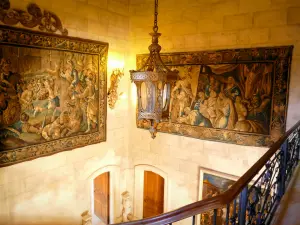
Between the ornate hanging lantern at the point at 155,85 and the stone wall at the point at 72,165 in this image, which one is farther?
the stone wall at the point at 72,165

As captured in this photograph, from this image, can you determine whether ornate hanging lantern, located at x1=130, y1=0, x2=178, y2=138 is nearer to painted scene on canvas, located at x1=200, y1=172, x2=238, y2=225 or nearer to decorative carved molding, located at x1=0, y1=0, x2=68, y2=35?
decorative carved molding, located at x1=0, y1=0, x2=68, y2=35

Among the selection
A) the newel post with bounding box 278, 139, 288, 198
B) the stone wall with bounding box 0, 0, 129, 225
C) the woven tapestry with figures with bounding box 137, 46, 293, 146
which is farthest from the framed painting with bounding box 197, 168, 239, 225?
the newel post with bounding box 278, 139, 288, 198

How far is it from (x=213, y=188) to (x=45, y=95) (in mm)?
3514

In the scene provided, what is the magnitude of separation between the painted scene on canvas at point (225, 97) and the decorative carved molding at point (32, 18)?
7.98 ft

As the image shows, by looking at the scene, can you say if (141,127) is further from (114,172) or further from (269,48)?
(269,48)

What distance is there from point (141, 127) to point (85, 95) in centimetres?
156

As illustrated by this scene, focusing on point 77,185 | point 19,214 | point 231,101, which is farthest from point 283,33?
point 19,214

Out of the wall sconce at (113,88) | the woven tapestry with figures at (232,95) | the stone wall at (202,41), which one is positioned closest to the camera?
the stone wall at (202,41)

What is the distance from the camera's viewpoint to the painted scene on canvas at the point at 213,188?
A: 15.8 feet

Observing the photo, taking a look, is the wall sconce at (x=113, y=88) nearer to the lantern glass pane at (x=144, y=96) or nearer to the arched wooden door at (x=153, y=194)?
the arched wooden door at (x=153, y=194)

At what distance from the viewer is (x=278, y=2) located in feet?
13.3

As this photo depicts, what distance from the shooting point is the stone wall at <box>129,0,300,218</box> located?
4.07 meters

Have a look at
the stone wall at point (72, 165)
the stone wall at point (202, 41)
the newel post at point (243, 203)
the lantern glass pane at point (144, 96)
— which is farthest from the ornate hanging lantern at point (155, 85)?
the stone wall at point (72, 165)

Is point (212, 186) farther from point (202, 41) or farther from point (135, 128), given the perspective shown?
point (202, 41)
